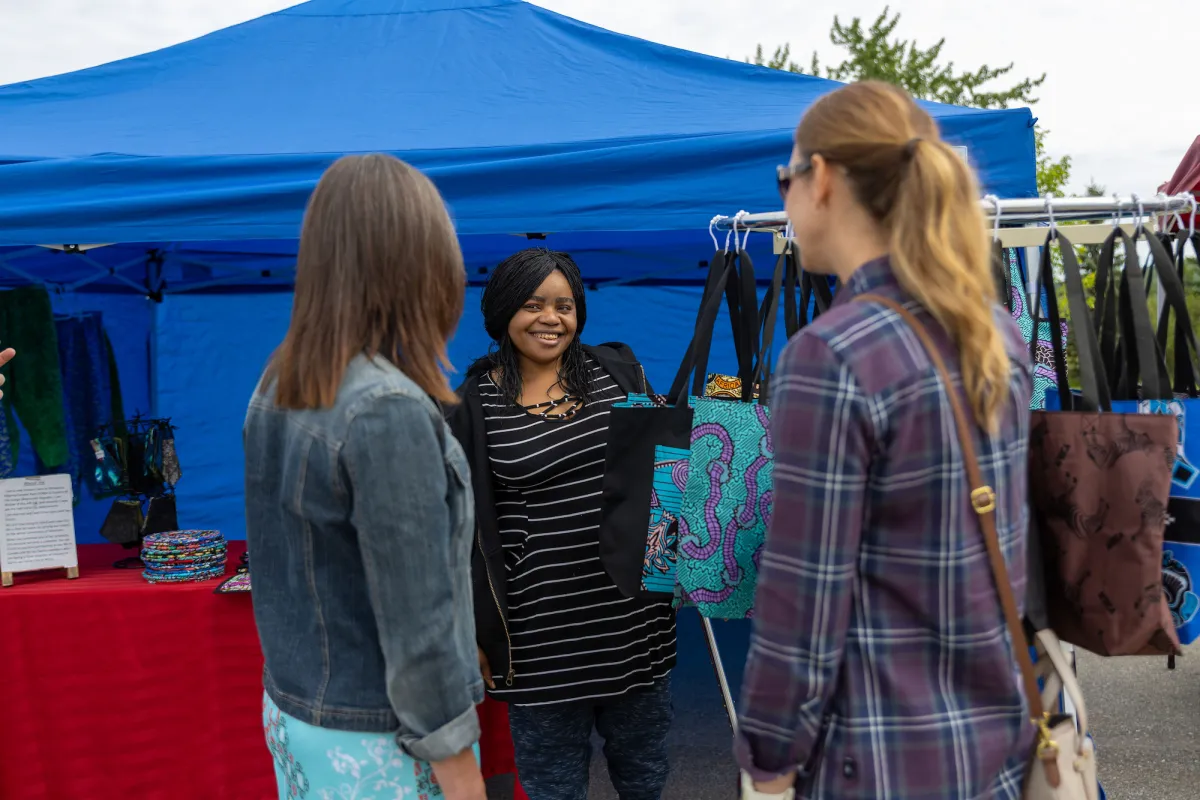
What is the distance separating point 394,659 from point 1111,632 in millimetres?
931

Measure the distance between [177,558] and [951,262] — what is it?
7.82 ft

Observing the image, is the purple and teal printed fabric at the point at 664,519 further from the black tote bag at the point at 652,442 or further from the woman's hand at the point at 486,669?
the woman's hand at the point at 486,669

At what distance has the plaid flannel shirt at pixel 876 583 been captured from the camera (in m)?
0.96

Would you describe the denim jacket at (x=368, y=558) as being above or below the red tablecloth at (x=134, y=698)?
above

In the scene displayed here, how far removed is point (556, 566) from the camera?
6.90 ft

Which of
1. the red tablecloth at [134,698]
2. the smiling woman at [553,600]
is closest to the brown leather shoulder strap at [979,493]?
the smiling woman at [553,600]

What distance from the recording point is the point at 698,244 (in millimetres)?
3842

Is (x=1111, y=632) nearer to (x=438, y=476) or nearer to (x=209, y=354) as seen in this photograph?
(x=438, y=476)

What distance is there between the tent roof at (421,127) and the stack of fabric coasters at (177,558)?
0.87 m

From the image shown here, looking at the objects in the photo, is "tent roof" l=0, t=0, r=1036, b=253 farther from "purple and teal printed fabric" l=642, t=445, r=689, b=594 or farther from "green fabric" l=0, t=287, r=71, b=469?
"purple and teal printed fabric" l=642, t=445, r=689, b=594

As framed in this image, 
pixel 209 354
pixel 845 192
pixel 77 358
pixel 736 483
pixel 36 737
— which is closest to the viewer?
pixel 845 192

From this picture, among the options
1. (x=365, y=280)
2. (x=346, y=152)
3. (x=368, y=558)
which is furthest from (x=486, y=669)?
(x=346, y=152)

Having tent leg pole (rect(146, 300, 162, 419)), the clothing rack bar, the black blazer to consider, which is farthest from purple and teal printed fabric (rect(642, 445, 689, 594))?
tent leg pole (rect(146, 300, 162, 419))

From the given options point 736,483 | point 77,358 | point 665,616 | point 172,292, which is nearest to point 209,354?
point 172,292
